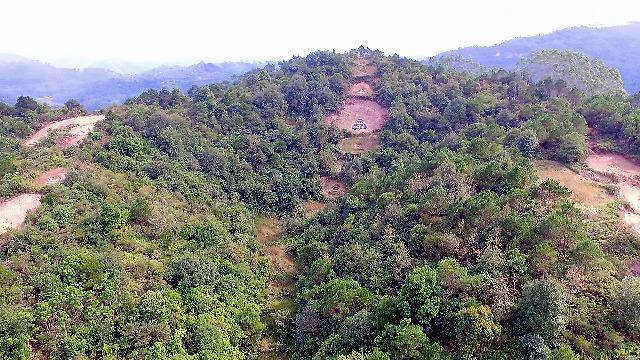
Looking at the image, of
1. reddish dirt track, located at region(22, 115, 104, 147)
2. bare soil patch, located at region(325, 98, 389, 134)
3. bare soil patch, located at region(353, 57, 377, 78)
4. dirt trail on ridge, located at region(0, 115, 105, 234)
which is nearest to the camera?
dirt trail on ridge, located at region(0, 115, 105, 234)

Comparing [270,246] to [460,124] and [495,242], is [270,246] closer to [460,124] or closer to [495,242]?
[495,242]

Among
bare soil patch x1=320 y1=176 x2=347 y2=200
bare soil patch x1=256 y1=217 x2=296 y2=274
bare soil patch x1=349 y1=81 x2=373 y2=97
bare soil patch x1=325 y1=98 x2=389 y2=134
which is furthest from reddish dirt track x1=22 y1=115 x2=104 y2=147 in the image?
bare soil patch x1=349 y1=81 x2=373 y2=97

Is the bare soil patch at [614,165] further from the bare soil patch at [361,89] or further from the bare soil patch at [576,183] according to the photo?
the bare soil patch at [361,89]

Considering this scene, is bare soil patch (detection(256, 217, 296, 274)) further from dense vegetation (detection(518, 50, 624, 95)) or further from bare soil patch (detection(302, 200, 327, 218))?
dense vegetation (detection(518, 50, 624, 95))

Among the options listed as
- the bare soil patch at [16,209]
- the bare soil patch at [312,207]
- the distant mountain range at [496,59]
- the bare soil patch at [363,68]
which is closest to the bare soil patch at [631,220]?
the bare soil patch at [312,207]

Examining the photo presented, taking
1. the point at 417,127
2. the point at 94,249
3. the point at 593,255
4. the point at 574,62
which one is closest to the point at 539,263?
the point at 593,255

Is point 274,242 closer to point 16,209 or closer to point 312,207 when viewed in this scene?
point 312,207

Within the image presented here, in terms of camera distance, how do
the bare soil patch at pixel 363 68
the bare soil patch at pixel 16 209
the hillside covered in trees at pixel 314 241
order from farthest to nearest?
1. the bare soil patch at pixel 363 68
2. the bare soil patch at pixel 16 209
3. the hillside covered in trees at pixel 314 241
